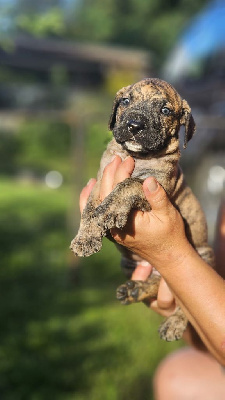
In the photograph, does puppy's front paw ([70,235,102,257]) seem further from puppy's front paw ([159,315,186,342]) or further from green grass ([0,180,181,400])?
green grass ([0,180,181,400])

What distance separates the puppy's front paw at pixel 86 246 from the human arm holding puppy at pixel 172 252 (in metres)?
0.10

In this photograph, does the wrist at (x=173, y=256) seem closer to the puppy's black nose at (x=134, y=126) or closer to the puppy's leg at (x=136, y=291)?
the puppy's leg at (x=136, y=291)

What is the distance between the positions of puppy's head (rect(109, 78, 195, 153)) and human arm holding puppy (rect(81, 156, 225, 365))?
160 mm

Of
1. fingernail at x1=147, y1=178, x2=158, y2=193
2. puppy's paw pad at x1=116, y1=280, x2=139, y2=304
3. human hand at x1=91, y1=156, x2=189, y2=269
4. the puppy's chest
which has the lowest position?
puppy's paw pad at x1=116, y1=280, x2=139, y2=304

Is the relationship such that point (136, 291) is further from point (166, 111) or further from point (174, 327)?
point (166, 111)

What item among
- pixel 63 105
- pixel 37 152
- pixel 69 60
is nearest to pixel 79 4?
pixel 69 60

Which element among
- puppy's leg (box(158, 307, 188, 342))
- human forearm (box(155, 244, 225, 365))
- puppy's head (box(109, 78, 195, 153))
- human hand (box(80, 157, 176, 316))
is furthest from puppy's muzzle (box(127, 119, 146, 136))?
puppy's leg (box(158, 307, 188, 342))

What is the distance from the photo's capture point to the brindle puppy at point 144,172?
2.72 meters

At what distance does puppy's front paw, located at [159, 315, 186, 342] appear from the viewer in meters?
3.24

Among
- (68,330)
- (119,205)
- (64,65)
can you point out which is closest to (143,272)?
(119,205)

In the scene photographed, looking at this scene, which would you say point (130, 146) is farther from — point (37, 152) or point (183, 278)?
point (37, 152)

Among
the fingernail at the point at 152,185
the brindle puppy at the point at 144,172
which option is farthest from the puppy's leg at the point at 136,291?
the fingernail at the point at 152,185

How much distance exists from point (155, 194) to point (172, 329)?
979 mm

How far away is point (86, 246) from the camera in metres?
2.77
